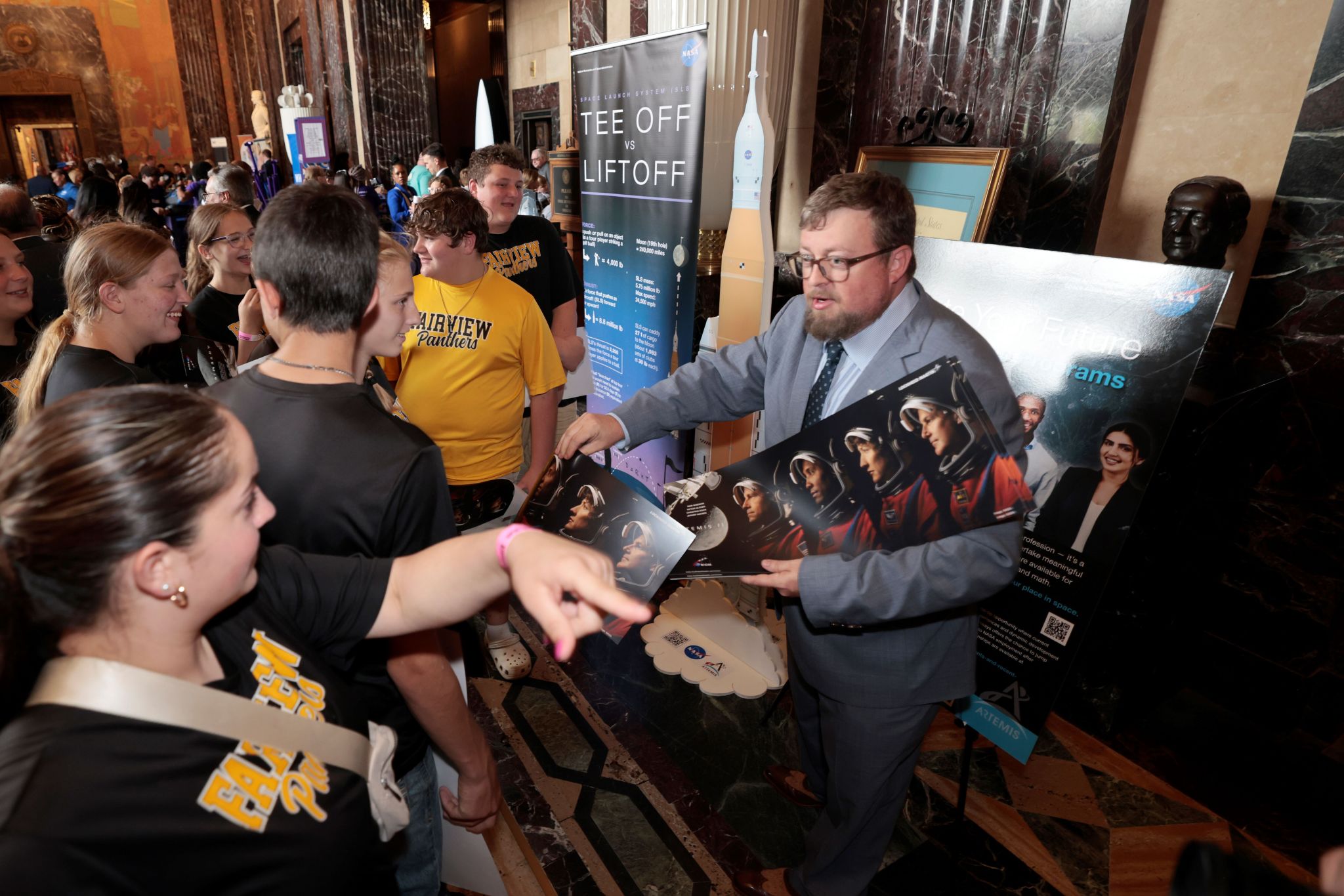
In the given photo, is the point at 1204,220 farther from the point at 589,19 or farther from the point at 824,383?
the point at 589,19

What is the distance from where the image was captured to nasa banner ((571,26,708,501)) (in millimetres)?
3121

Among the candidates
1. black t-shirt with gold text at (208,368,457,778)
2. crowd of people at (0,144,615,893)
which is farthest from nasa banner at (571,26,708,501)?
black t-shirt with gold text at (208,368,457,778)

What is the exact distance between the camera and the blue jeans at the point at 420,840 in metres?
1.45

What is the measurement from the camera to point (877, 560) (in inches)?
56.9

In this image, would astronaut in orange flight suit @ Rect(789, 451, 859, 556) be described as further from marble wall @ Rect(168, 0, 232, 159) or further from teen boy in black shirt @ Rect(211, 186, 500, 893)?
marble wall @ Rect(168, 0, 232, 159)

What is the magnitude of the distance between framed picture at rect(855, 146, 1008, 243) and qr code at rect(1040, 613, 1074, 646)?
1442mm

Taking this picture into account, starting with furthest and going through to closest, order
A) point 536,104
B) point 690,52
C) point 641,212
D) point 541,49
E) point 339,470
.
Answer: point 536,104 < point 541,49 < point 641,212 < point 690,52 < point 339,470

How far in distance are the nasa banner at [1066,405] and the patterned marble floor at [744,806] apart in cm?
30

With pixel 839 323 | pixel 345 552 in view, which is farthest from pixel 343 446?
pixel 839 323

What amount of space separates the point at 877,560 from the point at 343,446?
1077mm

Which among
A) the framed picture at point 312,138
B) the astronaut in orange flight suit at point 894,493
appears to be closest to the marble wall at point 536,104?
the framed picture at point 312,138

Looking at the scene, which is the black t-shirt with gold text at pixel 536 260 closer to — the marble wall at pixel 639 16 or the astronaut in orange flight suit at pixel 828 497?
the marble wall at pixel 639 16

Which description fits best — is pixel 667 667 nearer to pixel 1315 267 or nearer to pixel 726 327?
pixel 726 327

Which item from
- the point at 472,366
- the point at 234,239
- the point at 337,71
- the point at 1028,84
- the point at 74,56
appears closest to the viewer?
the point at 472,366
